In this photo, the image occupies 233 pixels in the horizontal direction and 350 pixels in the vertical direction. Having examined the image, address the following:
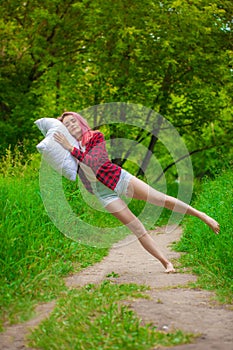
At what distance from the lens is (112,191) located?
6309mm

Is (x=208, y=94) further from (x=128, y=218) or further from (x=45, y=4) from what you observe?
(x=128, y=218)

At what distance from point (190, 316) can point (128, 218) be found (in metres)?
2.08

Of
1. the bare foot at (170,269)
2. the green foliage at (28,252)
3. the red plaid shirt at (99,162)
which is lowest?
the bare foot at (170,269)

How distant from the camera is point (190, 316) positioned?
171 inches

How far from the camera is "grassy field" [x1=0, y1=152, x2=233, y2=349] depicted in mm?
3900

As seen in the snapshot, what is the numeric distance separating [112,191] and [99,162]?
35 cm

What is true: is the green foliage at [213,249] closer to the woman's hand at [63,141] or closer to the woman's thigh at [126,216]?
the woman's thigh at [126,216]

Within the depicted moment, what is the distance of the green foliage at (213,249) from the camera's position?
18.0ft

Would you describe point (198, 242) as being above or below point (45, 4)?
below

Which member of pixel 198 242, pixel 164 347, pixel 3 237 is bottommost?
pixel 198 242

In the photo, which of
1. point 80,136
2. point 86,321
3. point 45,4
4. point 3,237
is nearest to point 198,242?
point 80,136

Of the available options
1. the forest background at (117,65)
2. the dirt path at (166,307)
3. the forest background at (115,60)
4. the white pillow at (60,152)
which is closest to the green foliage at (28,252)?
the dirt path at (166,307)

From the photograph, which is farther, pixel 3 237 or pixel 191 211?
pixel 191 211

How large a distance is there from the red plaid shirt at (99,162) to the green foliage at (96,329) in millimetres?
1720
